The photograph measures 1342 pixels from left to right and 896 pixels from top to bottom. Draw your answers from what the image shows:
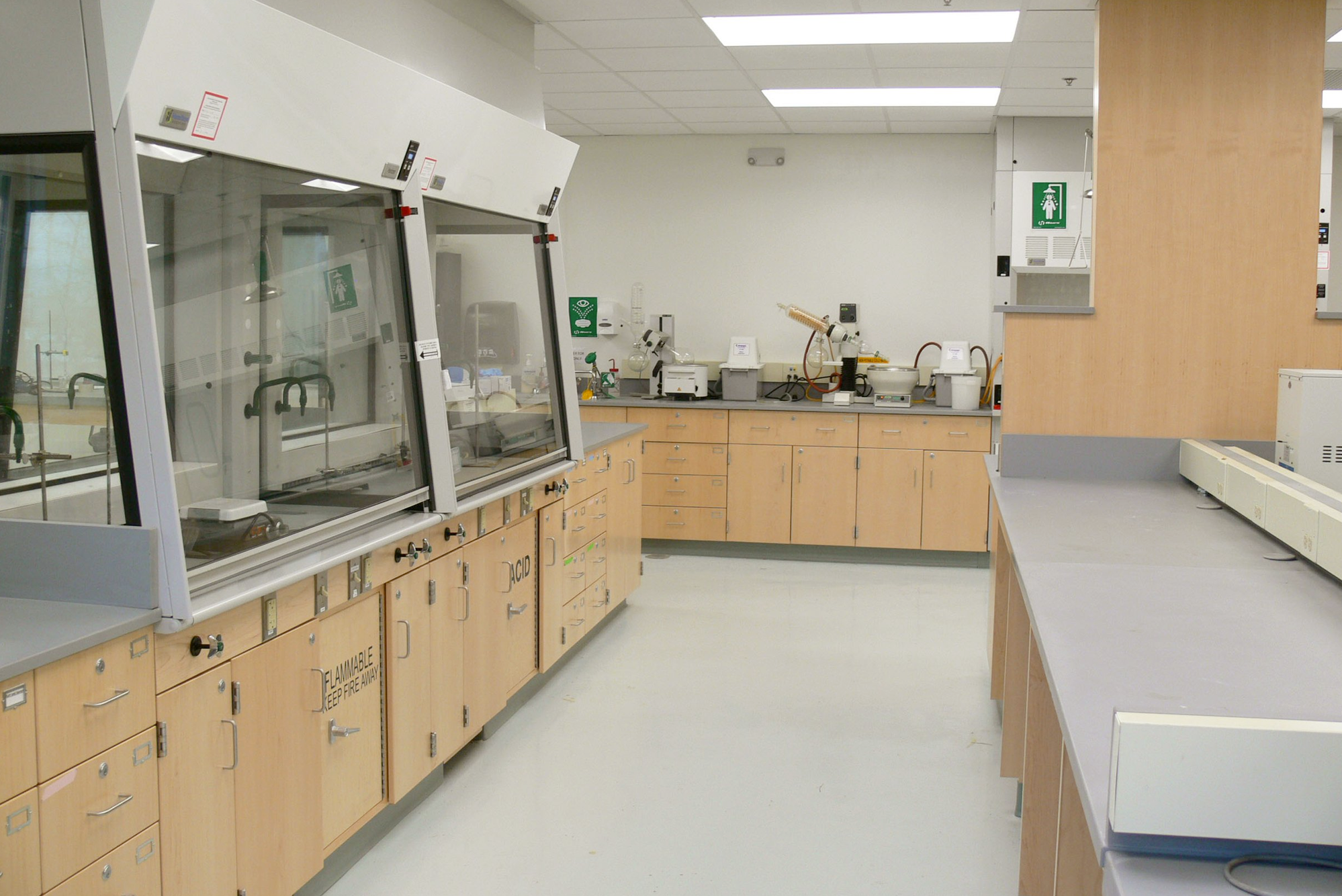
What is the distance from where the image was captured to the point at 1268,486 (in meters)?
2.58

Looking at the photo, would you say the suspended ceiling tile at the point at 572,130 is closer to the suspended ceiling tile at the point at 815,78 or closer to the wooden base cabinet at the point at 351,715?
the suspended ceiling tile at the point at 815,78

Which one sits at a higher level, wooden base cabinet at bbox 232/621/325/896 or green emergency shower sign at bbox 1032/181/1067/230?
green emergency shower sign at bbox 1032/181/1067/230

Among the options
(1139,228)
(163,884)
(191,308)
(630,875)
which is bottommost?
(630,875)

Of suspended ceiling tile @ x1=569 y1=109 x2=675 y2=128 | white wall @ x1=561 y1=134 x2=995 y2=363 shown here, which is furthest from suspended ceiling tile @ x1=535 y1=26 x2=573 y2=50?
white wall @ x1=561 y1=134 x2=995 y2=363

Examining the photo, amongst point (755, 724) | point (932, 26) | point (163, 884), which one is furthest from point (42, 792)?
point (932, 26)

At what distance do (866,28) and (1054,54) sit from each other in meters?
0.88

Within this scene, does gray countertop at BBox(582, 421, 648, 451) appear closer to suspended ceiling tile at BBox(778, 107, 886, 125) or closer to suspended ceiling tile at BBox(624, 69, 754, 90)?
suspended ceiling tile at BBox(624, 69, 754, 90)

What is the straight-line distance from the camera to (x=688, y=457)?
6.17m

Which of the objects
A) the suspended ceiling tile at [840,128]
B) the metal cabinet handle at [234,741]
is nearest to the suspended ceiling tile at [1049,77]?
the suspended ceiling tile at [840,128]

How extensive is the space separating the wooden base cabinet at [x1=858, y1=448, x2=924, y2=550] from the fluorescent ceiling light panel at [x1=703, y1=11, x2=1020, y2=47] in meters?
2.30

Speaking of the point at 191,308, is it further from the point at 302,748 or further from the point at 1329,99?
the point at 1329,99

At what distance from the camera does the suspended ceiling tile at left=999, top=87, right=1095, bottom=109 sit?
5.27m

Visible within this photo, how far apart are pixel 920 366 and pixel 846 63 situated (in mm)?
2230

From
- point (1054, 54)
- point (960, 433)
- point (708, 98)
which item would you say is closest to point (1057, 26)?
point (1054, 54)
